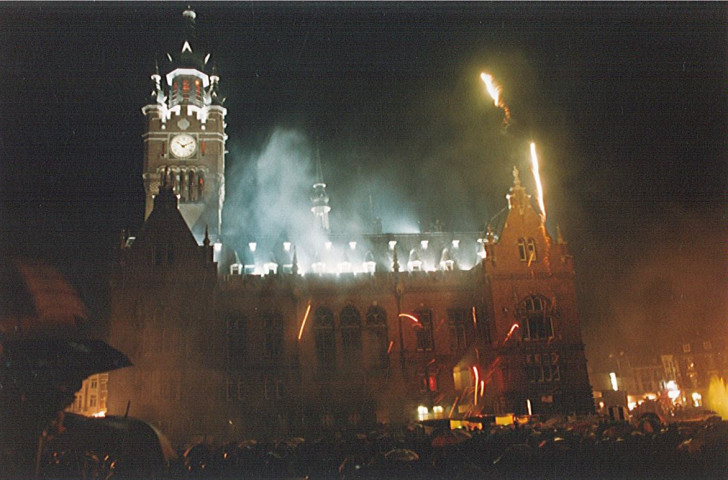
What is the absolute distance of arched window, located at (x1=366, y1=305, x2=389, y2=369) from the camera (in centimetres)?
5672

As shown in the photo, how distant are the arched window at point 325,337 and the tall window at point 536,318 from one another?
1866 cm

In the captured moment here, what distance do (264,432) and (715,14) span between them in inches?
1794

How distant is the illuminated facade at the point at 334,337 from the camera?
2044 inches

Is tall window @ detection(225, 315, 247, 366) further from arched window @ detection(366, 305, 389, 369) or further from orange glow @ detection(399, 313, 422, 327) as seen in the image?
orange glow @ detection(399, 313, 422, 327)

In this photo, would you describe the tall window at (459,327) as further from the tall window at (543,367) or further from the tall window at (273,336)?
the tall window at (273,336)

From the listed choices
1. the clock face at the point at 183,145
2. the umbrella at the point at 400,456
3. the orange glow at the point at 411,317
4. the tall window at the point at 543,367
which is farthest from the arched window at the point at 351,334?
the umbrella at the point at 400,456

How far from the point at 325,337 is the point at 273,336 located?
510 cm

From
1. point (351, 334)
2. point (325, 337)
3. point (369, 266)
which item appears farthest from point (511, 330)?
point (325, 337)

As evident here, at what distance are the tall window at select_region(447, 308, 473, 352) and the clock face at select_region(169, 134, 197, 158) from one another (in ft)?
127

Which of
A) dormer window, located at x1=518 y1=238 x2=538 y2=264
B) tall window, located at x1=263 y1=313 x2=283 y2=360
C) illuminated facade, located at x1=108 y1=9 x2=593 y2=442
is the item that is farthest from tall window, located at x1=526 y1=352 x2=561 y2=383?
tall window, located at x1=263 y1=313 x2=283 y2=360

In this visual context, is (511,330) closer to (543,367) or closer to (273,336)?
(543,367)

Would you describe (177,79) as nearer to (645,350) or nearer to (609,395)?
(609,395)

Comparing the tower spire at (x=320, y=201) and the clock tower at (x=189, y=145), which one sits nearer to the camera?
the clock tower at (x=189, y=145)

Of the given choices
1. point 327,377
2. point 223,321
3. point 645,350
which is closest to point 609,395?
point 327,377
